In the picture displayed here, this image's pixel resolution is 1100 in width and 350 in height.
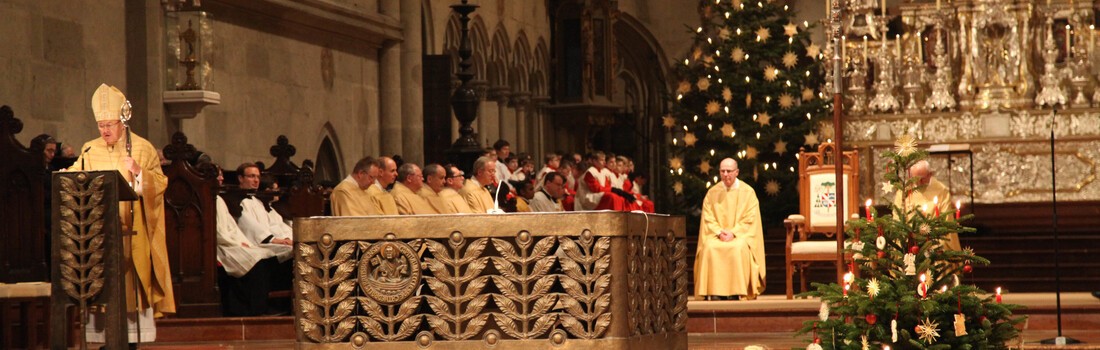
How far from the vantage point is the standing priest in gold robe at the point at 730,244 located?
13.9 m

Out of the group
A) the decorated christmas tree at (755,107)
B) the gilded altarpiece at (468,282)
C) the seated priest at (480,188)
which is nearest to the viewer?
the gilded altarpiece at (468,282)

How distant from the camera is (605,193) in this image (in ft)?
52.3

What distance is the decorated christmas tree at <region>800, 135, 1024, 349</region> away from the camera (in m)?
7.24

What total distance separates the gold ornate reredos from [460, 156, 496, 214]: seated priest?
5983 mm

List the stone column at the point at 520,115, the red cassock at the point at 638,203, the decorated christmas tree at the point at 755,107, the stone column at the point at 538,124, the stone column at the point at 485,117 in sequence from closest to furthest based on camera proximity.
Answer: the red cassock at the point at 638,203, the decorated christmas tree at the point at 755,107, the stone column at the point at 485,117, the stone column at the point at 520,115, the stone column at the point at 538,124

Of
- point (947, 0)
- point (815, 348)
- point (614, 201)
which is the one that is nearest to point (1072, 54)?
point (947, 0)

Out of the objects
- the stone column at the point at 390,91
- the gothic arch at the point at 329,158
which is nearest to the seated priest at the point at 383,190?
the gothic arch at the point at 329,158

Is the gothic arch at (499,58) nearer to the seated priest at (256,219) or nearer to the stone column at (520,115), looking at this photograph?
the stone column at (520,115)

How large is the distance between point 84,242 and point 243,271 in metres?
3.79

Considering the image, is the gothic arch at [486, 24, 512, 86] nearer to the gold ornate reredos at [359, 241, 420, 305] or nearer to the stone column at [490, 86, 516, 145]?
the stone column at [490, 86, 516, 145]

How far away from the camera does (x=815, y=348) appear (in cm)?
720

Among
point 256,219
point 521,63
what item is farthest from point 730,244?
point 521,63

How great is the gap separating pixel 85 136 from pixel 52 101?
559 millimetres

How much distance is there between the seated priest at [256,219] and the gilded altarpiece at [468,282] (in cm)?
466
